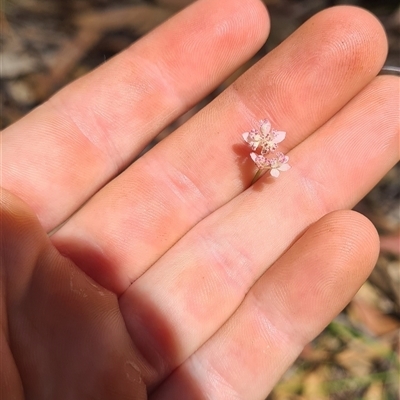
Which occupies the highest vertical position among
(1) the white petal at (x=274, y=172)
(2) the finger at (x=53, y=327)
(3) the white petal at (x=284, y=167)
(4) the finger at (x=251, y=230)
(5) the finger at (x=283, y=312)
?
(2) the finger at (x=53, y=327)

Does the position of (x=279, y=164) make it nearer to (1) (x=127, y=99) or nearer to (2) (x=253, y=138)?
(2) (x=253, y=138)

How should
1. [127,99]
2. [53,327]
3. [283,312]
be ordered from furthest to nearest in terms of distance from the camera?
1. [127,99]
2. [283,312]
3. [53,327]

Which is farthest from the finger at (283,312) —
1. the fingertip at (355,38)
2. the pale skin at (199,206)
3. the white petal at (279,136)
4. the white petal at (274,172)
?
the fingertip at (355,38)

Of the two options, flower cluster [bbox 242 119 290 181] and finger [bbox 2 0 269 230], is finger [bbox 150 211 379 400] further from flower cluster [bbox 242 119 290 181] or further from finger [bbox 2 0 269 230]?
finger [bbox 2 0 269 230]

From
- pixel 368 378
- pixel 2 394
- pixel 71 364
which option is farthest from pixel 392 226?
pixel 2 394

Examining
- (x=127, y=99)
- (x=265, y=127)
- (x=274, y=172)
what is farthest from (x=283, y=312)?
(x=127, y=99)

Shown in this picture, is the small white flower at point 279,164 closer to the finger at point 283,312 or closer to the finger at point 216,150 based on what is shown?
the finger at point 216,150
